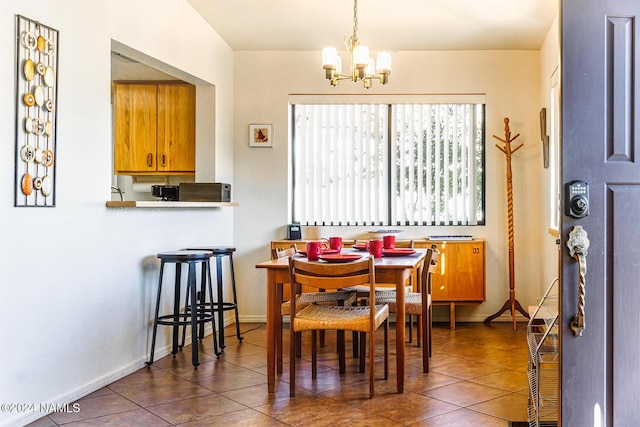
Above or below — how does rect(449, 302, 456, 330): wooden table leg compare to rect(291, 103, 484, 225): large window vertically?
below

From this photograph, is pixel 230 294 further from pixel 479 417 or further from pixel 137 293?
pixel 479 417

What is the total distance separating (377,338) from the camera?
187 inches

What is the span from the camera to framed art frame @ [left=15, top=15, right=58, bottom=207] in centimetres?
280

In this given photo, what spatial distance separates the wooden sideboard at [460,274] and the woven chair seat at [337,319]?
1931 millimetres

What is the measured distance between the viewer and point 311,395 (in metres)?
3.31

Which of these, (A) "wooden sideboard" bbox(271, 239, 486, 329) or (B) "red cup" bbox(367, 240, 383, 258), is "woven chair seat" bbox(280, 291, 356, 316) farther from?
(A) "wooden sideboard" bbox(271, 239, 486, 329)

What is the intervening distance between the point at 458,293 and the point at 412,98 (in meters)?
1.90

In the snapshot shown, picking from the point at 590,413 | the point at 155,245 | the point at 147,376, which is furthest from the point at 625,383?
the point at 155,245

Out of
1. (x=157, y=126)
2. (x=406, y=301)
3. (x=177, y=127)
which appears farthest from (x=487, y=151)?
(x=157, y=126)

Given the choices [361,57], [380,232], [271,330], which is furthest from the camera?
[380,232]

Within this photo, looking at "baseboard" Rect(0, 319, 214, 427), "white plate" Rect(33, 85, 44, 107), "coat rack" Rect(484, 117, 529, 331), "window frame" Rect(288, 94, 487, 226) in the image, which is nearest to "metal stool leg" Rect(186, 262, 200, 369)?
"baseboard" Rect(0, 319, 214, 427)

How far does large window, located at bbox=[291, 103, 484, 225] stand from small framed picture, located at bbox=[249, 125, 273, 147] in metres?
0.25

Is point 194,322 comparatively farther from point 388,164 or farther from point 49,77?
point 388,164

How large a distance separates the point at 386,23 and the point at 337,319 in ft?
8.96
